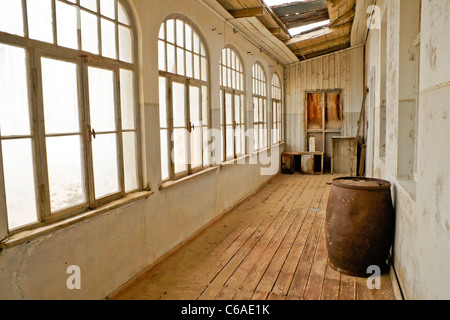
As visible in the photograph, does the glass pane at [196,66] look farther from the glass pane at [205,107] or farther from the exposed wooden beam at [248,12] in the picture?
the exposed wooden beam at [248,12]

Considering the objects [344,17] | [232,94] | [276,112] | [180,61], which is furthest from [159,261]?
[276,112]

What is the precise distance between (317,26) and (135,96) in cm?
537

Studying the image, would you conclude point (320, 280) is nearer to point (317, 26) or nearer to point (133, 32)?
point (133, 32)

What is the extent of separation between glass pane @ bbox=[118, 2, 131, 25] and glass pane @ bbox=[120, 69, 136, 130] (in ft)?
1.39

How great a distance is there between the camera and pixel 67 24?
253cm

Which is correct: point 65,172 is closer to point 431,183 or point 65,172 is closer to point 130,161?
point 130,161

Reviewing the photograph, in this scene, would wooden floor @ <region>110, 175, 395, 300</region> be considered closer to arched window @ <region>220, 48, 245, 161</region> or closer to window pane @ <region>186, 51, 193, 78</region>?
arched window @ <region>220, 48, 245, 161</region>

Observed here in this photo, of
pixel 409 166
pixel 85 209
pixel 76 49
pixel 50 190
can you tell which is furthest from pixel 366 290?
pixel 76 49

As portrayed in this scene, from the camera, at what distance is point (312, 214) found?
18.4 feet

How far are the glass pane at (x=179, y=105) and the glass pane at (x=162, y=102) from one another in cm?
21

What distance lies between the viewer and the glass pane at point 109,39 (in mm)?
2895

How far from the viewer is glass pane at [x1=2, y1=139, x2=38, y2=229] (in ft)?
6.97

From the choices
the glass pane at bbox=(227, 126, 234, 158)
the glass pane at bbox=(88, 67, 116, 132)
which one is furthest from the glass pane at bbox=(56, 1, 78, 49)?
the glass pane at bbox=(227, 126, 234, 158)

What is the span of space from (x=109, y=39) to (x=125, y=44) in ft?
0.72
